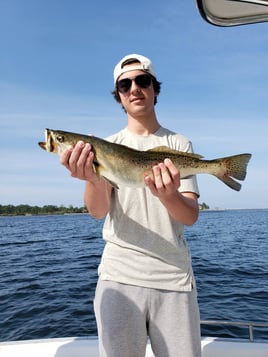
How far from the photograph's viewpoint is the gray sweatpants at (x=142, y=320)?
2.82 metres

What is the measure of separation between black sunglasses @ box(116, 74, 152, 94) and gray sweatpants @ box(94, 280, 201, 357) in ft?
5.82

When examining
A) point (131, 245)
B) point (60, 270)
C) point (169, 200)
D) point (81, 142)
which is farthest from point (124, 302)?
point (60, 270)

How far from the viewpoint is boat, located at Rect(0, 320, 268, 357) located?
4539mm

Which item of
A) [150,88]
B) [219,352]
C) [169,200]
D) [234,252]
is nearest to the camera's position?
[169,200]

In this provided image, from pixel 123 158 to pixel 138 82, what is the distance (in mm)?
739

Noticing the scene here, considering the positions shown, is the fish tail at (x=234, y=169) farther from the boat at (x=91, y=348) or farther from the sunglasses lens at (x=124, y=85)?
the boat at (x=91, y=348)

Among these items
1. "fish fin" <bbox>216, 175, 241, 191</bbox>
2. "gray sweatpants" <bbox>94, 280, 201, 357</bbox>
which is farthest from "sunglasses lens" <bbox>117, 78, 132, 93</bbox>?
"gray sweatpants" <bbox>94, 280, 201, 357</bbox>

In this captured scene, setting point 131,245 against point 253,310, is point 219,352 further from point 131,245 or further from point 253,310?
point 253,310

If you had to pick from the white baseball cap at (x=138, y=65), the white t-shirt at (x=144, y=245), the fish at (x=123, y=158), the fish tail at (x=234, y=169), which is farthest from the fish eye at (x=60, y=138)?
the fish tail at (x=234, y=169)

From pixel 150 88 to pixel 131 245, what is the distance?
1.48 metres

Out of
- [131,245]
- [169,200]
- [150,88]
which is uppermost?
[150,88]

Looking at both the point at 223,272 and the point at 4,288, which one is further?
the point at 223,272

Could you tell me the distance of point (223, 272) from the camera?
1622 cm

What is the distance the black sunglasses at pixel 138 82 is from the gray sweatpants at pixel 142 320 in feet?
5.82
